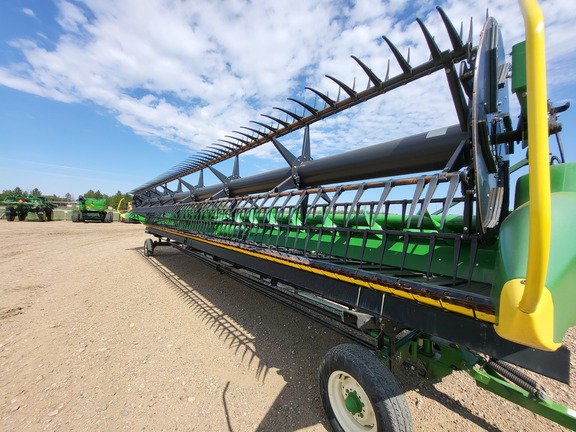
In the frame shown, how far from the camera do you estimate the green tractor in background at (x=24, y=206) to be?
26031 millimetres

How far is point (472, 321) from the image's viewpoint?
1.39 meters

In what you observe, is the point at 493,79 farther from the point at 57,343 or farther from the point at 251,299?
the point at 57,343

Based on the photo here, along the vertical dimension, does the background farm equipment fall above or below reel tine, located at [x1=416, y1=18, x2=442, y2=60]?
below

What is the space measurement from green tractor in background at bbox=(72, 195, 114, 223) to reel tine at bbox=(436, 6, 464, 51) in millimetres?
31956

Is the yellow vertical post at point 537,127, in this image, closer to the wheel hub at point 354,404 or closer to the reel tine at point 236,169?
the wheel hub at point 354,404

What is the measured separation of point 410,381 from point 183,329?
2.88m

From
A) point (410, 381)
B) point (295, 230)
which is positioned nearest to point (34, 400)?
point (295, 230)

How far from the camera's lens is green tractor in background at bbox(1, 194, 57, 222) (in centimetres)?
2603

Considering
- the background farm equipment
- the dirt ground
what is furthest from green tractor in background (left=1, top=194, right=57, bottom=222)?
the dirt ground

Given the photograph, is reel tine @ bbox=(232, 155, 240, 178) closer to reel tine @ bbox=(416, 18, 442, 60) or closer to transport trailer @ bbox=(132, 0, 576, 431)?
transport trailer @ bbox=(132, 0, 576, 431)

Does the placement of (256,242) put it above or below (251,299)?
above

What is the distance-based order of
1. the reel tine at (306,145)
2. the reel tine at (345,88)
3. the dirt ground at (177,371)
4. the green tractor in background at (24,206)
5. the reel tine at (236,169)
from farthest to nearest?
the green tractor in background at (24,206), the reel tine at (236,169), the reel tine at (306,145), the reel tine at (345,88), the dirt ground at (177,371)

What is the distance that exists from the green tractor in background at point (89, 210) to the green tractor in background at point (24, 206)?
3333 millimetres

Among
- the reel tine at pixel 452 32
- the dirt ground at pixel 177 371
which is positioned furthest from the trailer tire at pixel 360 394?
the reel tine at pixel 452 32
